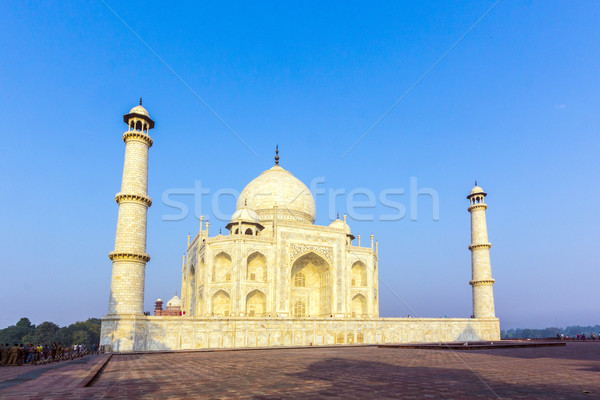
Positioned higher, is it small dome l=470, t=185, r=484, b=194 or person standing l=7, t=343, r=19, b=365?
small dome l=470, t=185, r=484, b=194

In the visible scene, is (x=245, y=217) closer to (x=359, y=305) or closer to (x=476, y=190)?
(x=359, y=305)

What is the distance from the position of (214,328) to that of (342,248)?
13953 mm

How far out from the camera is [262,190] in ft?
136

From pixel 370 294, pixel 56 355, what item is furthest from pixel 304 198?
pixel 56 355

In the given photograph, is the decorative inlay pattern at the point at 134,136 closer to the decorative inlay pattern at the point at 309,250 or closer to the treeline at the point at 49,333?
the decorative inlay pattern at the point at 309,250

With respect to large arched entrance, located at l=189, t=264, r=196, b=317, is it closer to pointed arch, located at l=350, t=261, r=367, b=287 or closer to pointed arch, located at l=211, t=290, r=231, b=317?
pointed arch, located at l=211, t=290, r=231, b=317

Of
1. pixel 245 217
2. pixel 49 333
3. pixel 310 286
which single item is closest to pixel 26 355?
pixel 245 217

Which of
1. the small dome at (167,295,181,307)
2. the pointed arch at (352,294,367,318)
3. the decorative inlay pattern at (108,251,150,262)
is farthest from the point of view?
the small dome at (167,295,181,307)

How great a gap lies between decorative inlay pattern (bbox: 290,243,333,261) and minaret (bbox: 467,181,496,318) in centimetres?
1294

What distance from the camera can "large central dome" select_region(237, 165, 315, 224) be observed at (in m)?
40.1

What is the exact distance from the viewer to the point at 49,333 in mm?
65750

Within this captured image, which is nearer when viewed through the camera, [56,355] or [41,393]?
[41,393]

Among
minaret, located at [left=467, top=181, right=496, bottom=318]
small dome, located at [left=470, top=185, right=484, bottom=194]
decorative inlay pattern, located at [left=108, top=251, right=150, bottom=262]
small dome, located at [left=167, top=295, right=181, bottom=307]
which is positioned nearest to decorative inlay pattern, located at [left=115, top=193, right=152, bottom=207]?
decorative inlay pattern, located at [left=108, top=251, right=150, bottom=262]

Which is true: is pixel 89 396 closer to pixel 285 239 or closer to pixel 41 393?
pixel 41 393
